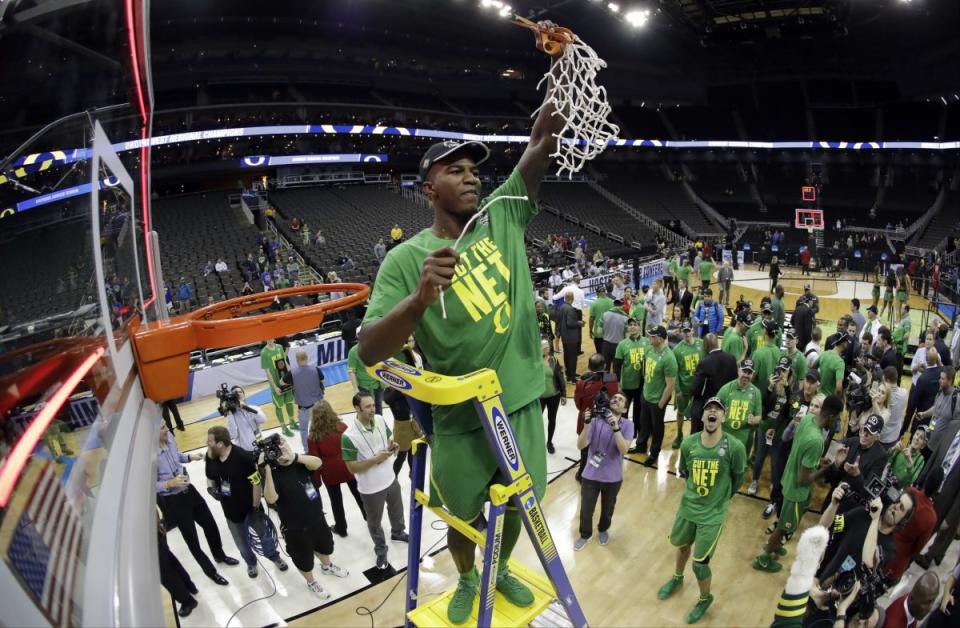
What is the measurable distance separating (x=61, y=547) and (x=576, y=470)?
766 cm

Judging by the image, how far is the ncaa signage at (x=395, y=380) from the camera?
2256 millimetres

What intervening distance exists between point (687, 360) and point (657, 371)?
2.29 feet

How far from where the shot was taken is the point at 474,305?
7.64ft

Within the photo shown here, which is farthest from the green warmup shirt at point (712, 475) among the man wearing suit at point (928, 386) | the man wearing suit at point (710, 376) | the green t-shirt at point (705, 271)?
the green t-shirt at point (705, 271)

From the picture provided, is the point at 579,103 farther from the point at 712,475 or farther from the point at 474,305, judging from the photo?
the point at 712,475

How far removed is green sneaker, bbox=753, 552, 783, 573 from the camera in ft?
19.6

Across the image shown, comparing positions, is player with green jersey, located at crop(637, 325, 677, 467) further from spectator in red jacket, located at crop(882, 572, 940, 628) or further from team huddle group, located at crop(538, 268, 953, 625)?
spectator in red jacket, located at crop(882, 572, 940, 628)

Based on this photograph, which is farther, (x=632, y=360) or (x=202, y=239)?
(x=202, y=239)

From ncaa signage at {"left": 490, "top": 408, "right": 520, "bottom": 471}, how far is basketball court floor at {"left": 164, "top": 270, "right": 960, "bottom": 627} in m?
3.72

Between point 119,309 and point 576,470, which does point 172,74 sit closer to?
point 576,470

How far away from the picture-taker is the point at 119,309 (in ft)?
7.48

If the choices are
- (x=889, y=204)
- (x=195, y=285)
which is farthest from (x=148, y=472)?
(x=889, y=204)

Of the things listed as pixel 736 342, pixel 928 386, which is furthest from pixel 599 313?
pixel 928 386

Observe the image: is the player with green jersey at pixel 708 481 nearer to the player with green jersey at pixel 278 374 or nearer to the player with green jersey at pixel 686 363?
the player with green jersey at pixel 686 363
